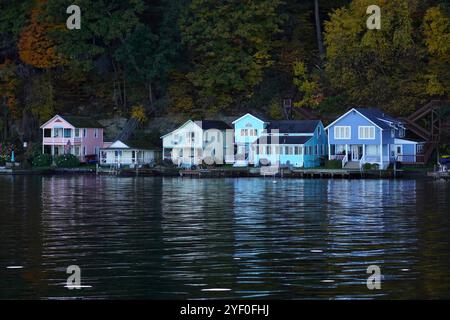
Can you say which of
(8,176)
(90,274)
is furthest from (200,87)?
(90,274)

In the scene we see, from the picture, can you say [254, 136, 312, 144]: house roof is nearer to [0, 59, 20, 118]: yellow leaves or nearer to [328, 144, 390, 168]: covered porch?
[328, 144, 390, 168]: covered porch

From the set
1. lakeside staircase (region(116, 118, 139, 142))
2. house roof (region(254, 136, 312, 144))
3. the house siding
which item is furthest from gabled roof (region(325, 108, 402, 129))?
lakeside staircase (region(116, 118, 139, 142))

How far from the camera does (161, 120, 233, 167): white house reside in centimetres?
10394

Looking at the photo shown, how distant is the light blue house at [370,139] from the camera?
96.2m

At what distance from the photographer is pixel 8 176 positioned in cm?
9775

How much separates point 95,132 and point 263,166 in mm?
24695

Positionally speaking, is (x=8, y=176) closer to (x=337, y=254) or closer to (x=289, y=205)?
(x=289, y=205)

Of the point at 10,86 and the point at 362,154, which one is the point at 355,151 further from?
the point at 10,86

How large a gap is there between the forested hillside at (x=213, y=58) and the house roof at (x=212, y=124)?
3.08m

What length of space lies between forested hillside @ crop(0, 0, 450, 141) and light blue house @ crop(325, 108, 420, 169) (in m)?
4.68

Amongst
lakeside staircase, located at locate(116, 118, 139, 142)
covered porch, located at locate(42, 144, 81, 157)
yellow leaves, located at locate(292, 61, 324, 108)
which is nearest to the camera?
yellow leaves, located at locate(292, 61, 324, 108)

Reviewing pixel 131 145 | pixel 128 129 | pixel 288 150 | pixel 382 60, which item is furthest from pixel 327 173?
pixel 128 129

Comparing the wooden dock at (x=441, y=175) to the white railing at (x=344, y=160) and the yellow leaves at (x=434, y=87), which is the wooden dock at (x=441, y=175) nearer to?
the white railing at (x=344, y=160)
